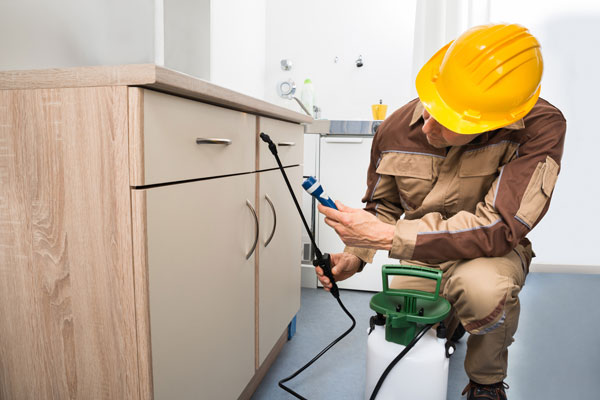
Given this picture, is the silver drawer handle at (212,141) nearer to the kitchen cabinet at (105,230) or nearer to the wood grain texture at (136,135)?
the kitchen cabinet at (105,230)

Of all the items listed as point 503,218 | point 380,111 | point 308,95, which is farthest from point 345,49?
point 503,218

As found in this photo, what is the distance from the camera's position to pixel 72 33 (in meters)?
0.98

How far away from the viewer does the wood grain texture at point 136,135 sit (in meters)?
0.56

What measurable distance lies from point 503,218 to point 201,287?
2.22 ft

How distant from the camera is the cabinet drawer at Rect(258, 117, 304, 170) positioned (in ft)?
3.49

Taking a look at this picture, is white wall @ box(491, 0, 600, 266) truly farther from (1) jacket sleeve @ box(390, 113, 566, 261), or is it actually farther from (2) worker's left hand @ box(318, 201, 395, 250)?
(2) worker's left hand @ box(318, 201, 395, 250)

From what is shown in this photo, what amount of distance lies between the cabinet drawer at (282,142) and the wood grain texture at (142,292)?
0.48 metres

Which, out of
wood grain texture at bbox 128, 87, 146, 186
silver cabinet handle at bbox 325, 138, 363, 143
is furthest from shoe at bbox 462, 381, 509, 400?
silver cabinet handle at bbox 325, 138, 363, 143

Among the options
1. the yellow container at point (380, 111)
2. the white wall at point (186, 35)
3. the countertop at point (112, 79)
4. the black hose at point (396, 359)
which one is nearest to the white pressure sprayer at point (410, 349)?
the black hose at point (396, 359)

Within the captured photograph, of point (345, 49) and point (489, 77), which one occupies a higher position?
point (345, 49)

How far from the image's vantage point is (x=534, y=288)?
7.08 ft

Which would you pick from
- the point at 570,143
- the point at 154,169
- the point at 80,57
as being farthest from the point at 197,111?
the point at 570,143

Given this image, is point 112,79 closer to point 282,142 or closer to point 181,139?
point 181,139

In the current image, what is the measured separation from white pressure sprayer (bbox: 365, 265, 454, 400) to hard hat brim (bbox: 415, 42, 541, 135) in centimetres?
34
